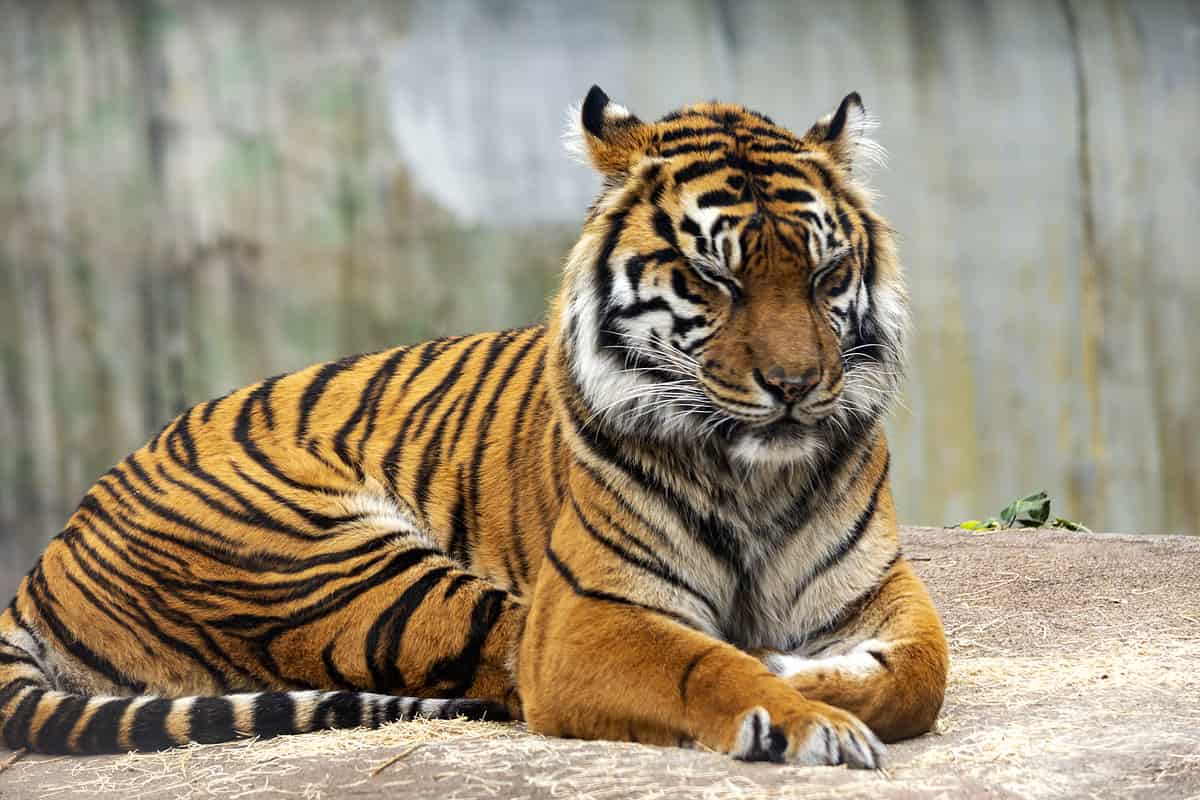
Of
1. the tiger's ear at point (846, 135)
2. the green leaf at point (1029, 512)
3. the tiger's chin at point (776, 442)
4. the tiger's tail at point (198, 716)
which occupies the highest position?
the tiger's ear at point (846, 135)

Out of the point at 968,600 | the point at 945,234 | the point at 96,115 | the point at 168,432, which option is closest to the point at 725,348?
the point at 168,432

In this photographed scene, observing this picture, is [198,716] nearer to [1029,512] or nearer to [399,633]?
[399,633]

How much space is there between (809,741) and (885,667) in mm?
411

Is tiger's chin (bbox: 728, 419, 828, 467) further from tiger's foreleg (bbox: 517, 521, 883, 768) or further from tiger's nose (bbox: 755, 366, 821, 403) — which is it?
tiger's foreleg (bbox: 517, 521, 883, 768)

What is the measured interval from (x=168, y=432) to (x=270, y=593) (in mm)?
748

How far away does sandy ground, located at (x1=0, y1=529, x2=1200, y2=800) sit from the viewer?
227cm

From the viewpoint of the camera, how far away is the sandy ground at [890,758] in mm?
2270

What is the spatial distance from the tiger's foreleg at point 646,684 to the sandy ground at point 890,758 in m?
0.06

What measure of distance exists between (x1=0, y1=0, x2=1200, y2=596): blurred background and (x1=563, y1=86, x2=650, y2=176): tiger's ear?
325 centimetres

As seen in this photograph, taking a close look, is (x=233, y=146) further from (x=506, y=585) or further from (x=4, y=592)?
(x=506, y=585)

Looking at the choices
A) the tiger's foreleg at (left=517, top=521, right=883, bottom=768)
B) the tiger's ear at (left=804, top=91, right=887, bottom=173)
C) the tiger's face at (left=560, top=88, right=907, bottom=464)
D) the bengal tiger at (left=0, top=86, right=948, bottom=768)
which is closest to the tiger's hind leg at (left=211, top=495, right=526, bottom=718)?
Result: the bengal tiger at (left=0, top=86, right=948, bottom=768)

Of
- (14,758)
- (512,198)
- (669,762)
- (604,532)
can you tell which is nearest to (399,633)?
(604,532)

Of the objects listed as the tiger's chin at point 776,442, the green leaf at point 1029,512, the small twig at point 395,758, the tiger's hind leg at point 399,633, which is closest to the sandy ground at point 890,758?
the small twig at point 395,758

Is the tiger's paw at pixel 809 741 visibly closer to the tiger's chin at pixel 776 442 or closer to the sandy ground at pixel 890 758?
the sandy ground at pixel 890 758
